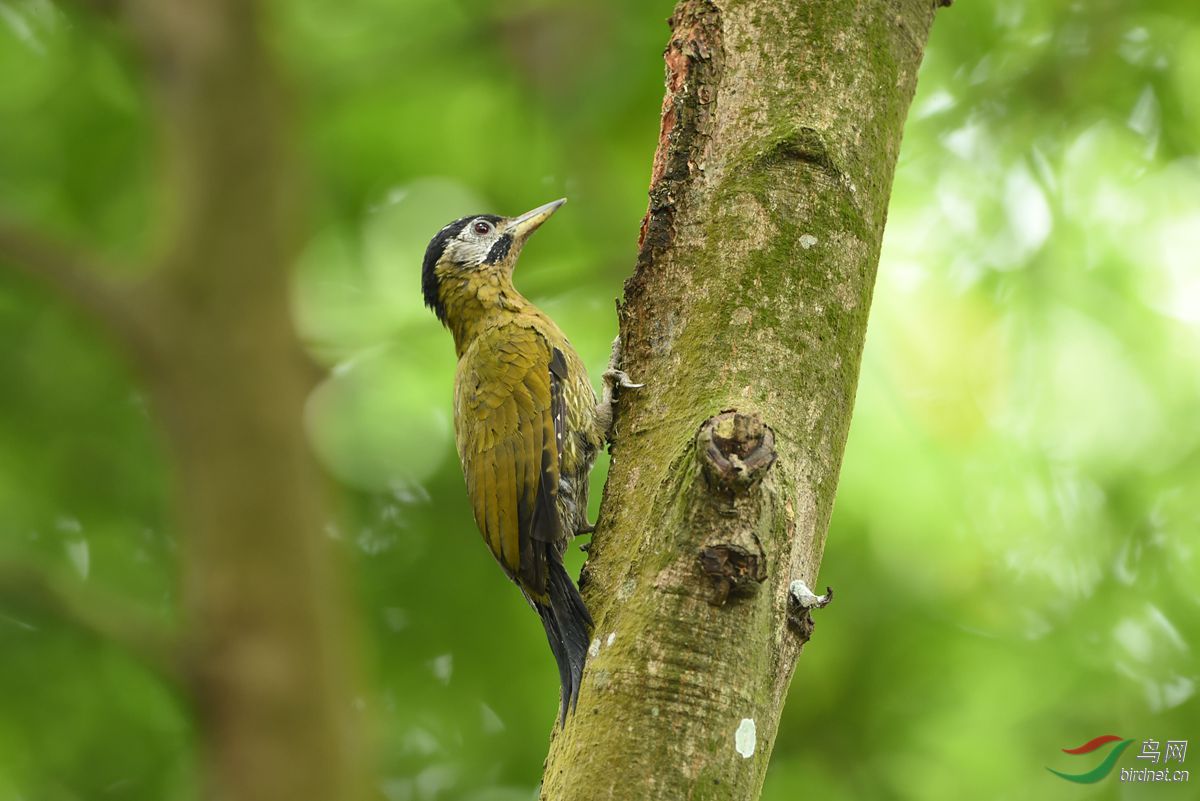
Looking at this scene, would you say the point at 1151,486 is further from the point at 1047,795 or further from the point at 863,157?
the point at 863,157

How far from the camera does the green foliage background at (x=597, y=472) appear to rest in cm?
495

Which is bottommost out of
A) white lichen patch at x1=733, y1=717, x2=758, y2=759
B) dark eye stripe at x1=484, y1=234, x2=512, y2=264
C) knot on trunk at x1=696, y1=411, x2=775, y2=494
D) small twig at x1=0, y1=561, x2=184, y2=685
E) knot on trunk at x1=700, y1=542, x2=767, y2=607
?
small twig at x1=0, y1=561, x2=184, y2=685

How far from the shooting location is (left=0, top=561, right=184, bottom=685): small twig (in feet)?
4.96

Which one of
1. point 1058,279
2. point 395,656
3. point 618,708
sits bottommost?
point 618,708

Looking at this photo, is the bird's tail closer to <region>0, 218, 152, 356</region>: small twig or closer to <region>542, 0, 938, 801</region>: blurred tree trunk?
<region>542, 0, 938, 801</region>: blurred tree trunk

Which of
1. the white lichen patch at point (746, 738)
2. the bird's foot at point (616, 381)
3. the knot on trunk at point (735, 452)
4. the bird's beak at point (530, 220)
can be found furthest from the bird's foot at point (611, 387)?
the bird's beak at point (530, 220)

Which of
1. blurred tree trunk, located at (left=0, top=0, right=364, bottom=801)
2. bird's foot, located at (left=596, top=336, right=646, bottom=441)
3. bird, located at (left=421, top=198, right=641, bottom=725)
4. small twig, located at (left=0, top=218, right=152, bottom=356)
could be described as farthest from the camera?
bird, located at (left=421, top=198, right=641, bottom=725)

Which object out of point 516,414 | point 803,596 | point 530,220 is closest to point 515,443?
point 516,414

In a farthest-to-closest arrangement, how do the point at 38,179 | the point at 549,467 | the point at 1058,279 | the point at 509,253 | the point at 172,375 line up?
the point at 1058,279, the point at 509,253, the point at 38,179, the point at 549,467, the point at 172,375

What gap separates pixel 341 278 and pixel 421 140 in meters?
0.72

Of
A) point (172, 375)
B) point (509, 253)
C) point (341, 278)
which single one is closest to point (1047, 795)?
point (509, 253)

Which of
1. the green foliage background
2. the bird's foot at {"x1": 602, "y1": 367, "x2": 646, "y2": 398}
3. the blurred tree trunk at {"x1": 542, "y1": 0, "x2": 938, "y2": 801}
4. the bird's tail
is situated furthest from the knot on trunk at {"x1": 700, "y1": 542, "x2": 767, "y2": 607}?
the green foliage background

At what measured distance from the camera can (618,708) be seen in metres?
2.43

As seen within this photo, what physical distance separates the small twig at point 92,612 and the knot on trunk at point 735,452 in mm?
1119
